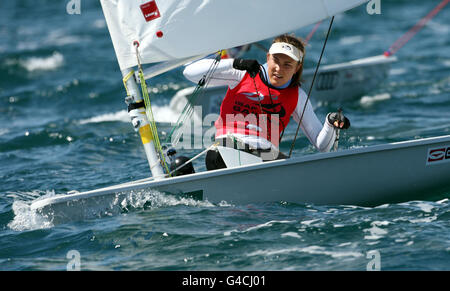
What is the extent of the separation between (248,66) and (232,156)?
57cm

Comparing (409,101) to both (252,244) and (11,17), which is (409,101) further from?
(11,17)

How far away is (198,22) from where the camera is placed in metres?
3.46

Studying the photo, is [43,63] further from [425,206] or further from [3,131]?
[425,206]

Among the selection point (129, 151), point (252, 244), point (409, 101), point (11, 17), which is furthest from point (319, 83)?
point (11, 17)

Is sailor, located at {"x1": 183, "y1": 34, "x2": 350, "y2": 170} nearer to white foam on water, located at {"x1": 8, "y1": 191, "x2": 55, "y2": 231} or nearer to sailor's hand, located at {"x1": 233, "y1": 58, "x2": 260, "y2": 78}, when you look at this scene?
sailor's hand, located at {"x1": 233, "y1": 58, "x2": 260, "y2": 78}

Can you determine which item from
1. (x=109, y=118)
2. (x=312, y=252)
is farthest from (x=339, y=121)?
(x=109, y=118)

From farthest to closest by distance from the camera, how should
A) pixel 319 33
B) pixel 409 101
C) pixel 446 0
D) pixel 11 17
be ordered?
pixel 11 17, pixel 446 0, pixel 319 33, pixel 409 101

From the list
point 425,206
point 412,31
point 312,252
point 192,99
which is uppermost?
point 412,31

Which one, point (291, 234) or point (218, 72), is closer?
point (291, 234)

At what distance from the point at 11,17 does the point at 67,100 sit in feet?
29.3

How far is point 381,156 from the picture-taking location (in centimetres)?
372

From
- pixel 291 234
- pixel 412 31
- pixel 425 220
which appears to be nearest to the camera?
pixel 291 234

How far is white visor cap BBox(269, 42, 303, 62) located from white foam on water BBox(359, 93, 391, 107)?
13.6 feet

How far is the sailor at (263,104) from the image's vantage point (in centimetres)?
360
